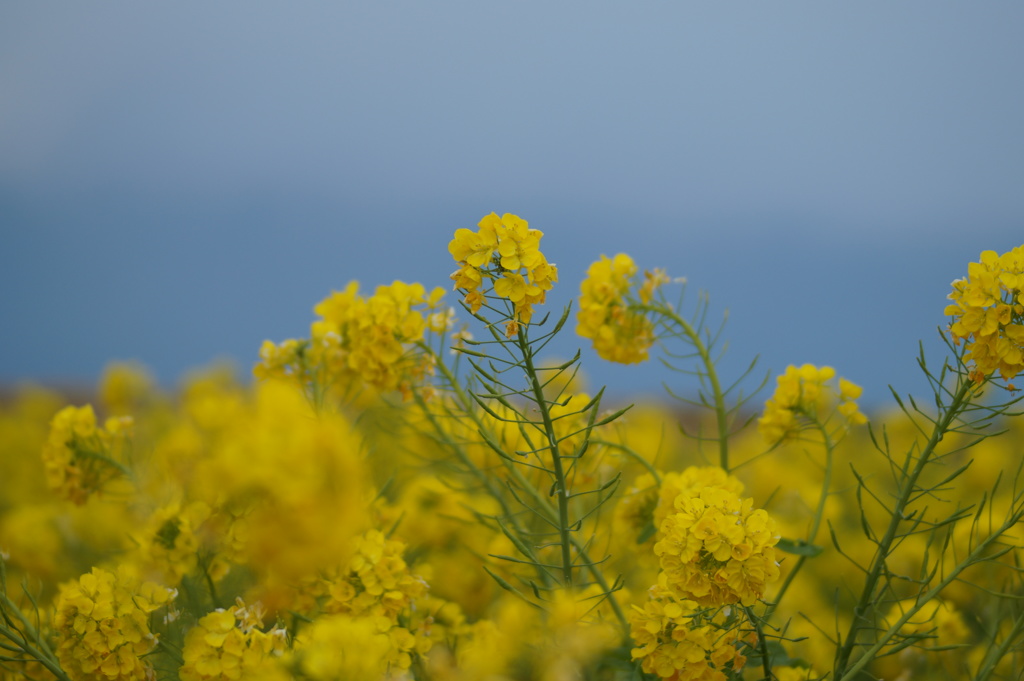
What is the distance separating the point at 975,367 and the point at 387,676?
135 cm

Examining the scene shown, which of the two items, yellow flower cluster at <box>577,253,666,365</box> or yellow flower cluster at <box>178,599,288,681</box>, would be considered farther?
yellow flower cluster at <box>577,253,666,365</box>

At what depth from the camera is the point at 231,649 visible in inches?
55.2

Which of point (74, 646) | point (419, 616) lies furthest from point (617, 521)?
point (74, 646)

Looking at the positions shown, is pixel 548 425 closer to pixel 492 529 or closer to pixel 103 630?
pixel 492 529

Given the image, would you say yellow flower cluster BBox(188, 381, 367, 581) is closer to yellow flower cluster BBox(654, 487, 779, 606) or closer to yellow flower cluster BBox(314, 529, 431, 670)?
yellow flower cluster BBox(314, 529, 431, 670)

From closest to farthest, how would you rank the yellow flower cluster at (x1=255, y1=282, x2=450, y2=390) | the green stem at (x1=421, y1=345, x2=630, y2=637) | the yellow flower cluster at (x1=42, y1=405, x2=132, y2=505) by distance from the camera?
the green stem at (x1=421, y1=345, x2=630, y2=637), the yellow flower cluster at (x1=255, y1=282, x2=450, y2=390), the yellow flower cluster at (x1=42, y1=405, x2=132, y2=505)

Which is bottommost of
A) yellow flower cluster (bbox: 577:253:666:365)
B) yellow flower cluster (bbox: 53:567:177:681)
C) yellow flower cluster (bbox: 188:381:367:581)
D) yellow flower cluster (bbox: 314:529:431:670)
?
yellow flower cluster (bbox: 53:567:177:681)

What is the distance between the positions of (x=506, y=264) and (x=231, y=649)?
92cm

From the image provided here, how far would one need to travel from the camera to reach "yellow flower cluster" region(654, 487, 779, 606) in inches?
48.6

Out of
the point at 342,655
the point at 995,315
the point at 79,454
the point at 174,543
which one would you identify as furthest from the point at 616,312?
the point at 79,454

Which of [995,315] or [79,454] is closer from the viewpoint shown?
[995,315]

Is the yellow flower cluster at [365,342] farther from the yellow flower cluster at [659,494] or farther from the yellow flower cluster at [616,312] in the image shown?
the yellow flower cluster at [659,494]

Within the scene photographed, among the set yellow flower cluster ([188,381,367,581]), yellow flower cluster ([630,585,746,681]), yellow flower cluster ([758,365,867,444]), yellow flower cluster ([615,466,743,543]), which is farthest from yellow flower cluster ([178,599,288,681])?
yellow flower cluster ([758,365,867,444])

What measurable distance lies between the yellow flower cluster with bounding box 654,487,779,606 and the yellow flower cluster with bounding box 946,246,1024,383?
2.09 feet
